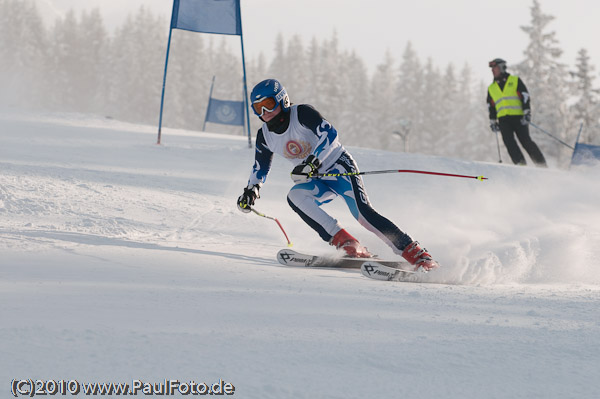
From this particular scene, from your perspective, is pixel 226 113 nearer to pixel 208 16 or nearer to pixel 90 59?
pixel 208 16

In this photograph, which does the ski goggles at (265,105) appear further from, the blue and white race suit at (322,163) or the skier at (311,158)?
the blue and white race suit at (322,163)

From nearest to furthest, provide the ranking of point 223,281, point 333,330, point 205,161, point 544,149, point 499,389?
point 499,389 < point 333,330 < point 223,281 < point 205,161 < point 544,149

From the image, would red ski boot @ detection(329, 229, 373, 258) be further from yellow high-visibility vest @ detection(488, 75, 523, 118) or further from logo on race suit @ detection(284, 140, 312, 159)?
yellow high-visibility vest @ detection(488, 75, 523, 118)

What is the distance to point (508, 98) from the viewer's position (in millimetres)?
9656

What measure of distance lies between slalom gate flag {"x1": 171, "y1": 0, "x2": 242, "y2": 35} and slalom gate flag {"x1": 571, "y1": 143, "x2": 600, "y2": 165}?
6.42 m

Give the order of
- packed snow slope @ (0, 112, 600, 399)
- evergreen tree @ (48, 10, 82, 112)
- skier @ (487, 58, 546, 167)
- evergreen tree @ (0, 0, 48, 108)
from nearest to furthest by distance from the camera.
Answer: packed snow slope @ (0, 112, 600, 399), skier @ (487, 58, 546, 167), evergreen tree @ (0, 0, 48, 108), evergreen tree @ (48, 10, 82, 112)

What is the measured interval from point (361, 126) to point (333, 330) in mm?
52695

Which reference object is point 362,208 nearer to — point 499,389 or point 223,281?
point 223,281

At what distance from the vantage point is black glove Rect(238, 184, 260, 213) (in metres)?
4.26

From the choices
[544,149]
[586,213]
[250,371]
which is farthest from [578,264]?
[544,149]

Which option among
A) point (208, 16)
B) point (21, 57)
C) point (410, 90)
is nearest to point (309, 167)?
point (208, 16)

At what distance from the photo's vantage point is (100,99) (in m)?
62.0

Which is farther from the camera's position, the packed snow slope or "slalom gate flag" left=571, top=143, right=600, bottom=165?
"slalom gate flag" left=571, top=143, right=600, bottom=165

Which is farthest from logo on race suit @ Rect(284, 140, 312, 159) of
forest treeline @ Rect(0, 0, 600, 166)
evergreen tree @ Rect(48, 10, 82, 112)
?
evergreen tree @ Rect(48, 10, 82, 112)
